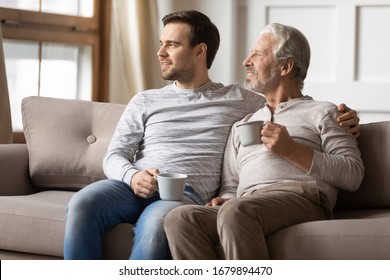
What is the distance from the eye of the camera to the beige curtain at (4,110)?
378cm

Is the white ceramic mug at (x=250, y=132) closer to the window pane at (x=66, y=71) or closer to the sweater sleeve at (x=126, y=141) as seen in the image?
the sweater sleeve at (x=126, y=141)

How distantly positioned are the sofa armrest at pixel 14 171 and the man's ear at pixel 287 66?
1.10m

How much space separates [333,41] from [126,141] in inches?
77.1

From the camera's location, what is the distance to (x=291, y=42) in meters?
2.78

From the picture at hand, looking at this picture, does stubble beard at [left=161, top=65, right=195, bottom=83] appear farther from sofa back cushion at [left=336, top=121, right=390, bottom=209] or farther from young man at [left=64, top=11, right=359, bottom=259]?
sofa back cushion at [left=336, top=121, right=390, bottom=209]

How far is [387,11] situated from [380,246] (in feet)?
7.78

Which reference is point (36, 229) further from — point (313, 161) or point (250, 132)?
point (313, 161)

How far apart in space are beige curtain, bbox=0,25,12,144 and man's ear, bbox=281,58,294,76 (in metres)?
1.56

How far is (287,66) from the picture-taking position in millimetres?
2795

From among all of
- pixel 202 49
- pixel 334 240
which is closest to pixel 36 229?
pixel 202 49

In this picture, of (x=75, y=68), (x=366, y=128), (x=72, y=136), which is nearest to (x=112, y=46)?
(x=75, y=68)

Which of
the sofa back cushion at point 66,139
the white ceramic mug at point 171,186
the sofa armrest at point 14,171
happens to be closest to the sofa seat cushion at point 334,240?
the white ceramic mug at point 171,186

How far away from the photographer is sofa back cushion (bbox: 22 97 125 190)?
315 centimetres

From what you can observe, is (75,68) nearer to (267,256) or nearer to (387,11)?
(387,11)
